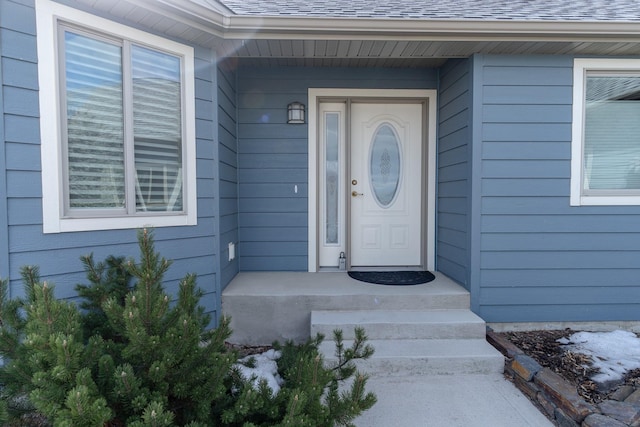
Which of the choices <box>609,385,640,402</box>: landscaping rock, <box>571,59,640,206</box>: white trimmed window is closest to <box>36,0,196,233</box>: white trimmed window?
<box>609,385,640,402</box>: landscaping rock

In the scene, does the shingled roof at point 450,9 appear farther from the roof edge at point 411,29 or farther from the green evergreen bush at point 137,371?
the green evergreen bush at point 137,371

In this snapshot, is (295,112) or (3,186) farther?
(295,112)

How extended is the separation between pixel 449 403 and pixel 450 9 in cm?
311

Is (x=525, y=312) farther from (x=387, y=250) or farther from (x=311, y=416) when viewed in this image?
(x=311, y=416)

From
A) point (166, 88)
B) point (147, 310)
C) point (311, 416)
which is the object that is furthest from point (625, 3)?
point (147, 310)

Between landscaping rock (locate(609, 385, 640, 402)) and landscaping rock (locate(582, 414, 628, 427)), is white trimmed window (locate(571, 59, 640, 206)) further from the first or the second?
landscaping rock (locate(582, 414, 628, 427))

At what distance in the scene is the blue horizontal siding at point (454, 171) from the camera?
10.8 ft

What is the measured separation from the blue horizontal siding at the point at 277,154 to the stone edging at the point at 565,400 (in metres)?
2.21

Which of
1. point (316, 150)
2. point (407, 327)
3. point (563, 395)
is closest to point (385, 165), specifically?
point (316, 150)

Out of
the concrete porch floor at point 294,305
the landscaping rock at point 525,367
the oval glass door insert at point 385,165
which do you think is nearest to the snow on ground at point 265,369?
the concrete porch floor at point 294,305

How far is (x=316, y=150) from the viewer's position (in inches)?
157

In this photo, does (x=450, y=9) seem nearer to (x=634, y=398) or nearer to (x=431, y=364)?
(x=431, y=364)

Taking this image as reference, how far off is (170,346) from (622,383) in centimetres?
271

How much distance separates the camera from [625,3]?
3.55 metres
